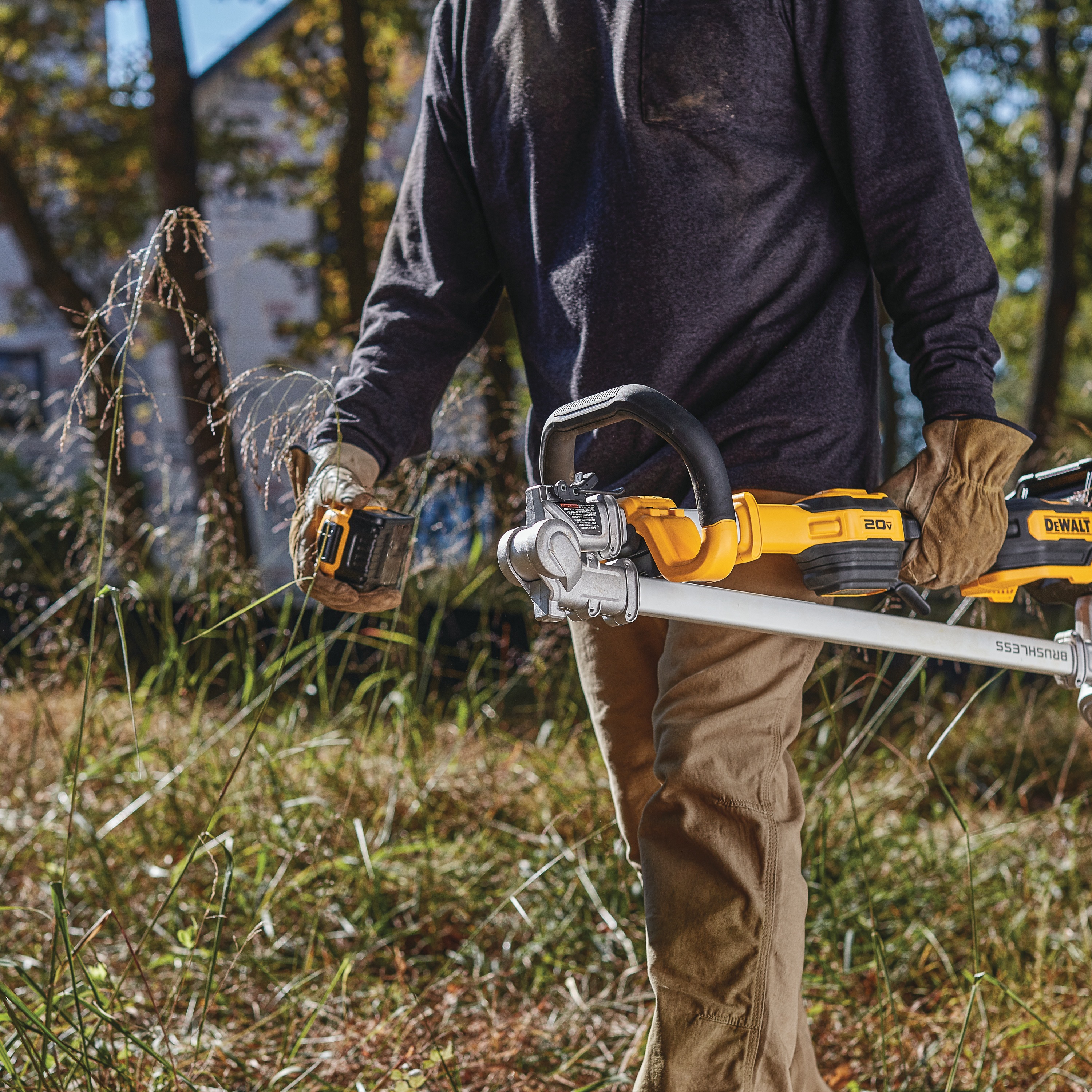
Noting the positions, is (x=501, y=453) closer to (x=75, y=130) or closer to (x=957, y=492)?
(x=957, y=492)

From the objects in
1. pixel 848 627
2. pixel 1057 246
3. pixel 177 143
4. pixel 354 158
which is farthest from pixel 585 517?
pixel 1057 246

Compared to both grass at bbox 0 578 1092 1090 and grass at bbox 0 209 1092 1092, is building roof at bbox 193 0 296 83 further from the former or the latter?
grass at bbox 0 578 1092 1090

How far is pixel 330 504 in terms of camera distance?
1.43 m

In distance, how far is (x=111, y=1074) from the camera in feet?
5.15

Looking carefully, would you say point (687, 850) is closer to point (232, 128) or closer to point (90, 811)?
point (90, 811)

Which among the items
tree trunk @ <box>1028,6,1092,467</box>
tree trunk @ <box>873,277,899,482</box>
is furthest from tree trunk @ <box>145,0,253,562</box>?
tree trunk @ <box>1028,6,1092,467</box>

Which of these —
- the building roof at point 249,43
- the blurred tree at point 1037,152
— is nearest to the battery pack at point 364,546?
the blurred tree at point 1037,152

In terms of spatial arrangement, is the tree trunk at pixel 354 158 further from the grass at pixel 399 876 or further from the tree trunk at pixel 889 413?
the grass at pixel 399 876

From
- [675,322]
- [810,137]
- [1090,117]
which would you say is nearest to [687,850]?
[675,322]

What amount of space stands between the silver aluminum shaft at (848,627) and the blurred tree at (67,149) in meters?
7.45

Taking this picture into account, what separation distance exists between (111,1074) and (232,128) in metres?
9.25

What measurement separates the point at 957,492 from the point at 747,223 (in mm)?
445

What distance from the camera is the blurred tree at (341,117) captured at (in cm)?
659

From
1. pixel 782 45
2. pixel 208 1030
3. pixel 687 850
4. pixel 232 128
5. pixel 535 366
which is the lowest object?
pixel 208 1030
